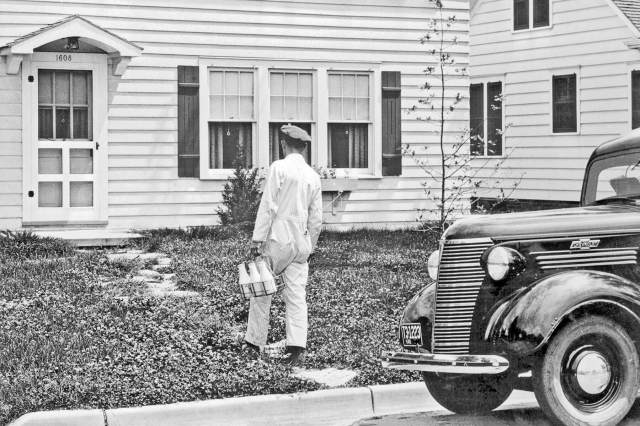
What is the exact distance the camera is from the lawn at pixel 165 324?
7816mm

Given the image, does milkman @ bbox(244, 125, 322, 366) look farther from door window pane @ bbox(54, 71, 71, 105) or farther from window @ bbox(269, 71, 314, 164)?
window @ bbox(269, 71, 314, 164)

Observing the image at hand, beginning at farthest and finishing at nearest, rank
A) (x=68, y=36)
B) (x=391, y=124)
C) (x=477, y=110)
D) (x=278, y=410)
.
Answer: (x=477, y=110), (x=391, y=124), (x=68, y=36), (x=278, y=410)

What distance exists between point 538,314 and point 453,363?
1.96 feet

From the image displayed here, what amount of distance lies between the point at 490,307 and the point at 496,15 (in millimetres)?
18488

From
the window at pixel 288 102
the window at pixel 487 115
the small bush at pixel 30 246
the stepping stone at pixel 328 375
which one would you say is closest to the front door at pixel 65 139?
the small bush at pixel 30 246

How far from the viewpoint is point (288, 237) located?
884 centimetres

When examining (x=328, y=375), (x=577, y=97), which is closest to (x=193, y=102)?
(x=577, y=97)

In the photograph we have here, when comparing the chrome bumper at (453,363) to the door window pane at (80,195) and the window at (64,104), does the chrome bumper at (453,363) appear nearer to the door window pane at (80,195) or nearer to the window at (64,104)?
the door window pane at (80,195)

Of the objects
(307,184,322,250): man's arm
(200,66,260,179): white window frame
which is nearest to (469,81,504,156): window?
(200,66,260,179): white window frame

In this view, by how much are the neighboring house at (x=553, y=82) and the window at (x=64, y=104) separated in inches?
357

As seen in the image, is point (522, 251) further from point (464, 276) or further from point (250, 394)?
point (250, 394)

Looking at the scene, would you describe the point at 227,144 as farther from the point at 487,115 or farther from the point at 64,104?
the point at 487,115

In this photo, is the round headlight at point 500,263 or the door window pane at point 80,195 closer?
the round headlight at point 500,263

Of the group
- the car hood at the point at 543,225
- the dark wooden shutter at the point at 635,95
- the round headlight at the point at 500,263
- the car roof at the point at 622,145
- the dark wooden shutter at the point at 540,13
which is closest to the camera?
the round headlight at the point at 500,263
